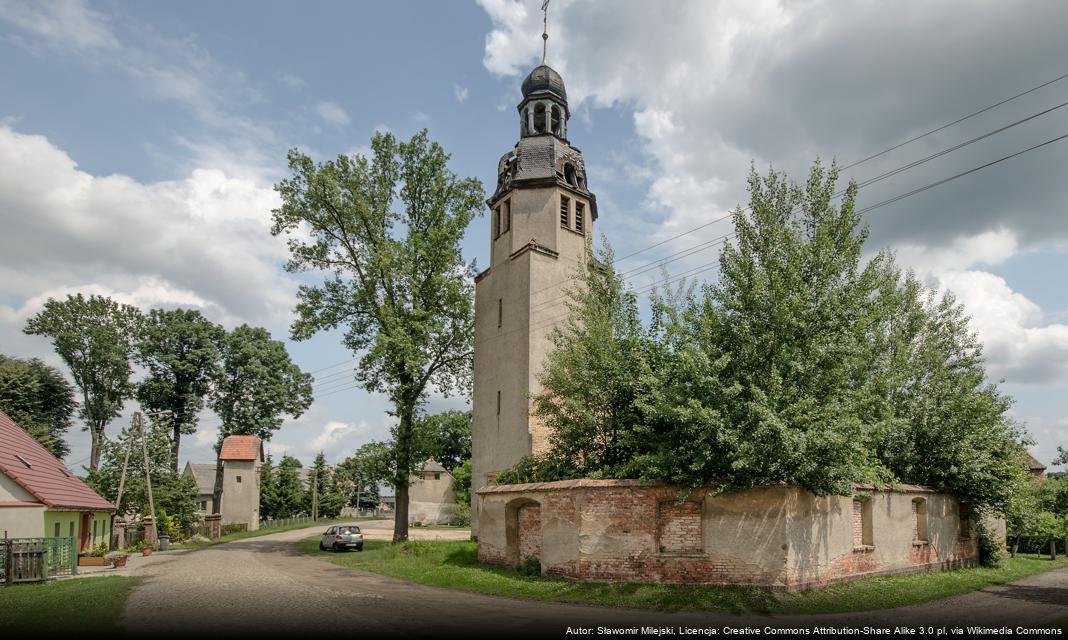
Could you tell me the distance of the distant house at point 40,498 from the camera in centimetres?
2094

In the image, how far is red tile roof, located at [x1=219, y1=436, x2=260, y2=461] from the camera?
51625mm

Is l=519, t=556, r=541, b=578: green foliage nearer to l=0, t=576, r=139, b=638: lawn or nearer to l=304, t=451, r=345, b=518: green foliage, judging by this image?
l=0, t=576, r=139, b=638: lawn

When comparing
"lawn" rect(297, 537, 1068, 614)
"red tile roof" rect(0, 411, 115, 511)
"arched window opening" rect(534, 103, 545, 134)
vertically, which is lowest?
"lawn" rect(297, 537, 1068, 614)

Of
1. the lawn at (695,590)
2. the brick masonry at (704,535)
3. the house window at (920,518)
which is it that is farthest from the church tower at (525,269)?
the house window at (920,518)

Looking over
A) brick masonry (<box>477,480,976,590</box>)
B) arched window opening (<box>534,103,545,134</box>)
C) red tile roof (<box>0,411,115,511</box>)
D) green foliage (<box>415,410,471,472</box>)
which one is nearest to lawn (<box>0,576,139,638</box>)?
red tile roof (<box>0,411,115,511</box>)

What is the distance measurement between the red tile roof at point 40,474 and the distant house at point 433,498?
118 feet

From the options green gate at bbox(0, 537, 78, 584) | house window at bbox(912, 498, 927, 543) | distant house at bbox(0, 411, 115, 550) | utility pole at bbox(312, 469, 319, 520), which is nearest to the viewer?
green gate at bbox(0, 537, 78, 584)

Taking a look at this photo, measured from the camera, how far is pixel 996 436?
21297 millimetres

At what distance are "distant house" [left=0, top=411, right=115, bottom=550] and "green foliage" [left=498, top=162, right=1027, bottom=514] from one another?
1510 cm

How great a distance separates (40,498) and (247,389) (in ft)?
105

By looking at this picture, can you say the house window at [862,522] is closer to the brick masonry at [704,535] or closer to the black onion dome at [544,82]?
the brick masonry at [704,535]

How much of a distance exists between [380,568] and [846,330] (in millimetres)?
15187

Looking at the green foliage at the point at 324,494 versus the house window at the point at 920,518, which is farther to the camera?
the green foliage at the point at 324,494

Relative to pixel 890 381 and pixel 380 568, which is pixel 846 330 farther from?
pixel 380 568
